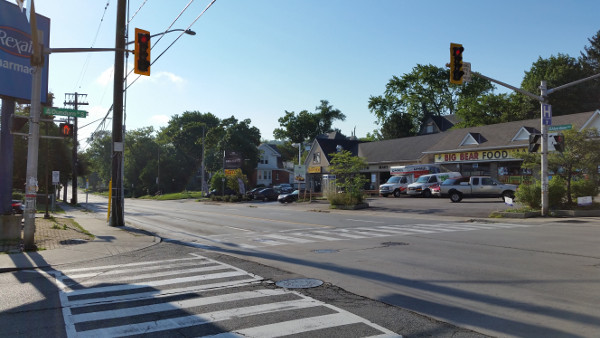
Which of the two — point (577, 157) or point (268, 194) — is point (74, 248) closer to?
point (577, 157)

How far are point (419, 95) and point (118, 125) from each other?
6027 cm

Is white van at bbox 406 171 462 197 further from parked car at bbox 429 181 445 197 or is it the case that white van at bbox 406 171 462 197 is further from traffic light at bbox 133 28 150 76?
traffic light at bbox 133 28 150 76

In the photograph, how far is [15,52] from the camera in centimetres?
1484

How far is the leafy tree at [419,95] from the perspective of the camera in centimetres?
6994

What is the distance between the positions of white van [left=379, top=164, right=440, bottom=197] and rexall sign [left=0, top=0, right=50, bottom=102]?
31.3 m

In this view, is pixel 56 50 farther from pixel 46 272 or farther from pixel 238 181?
pixel 238 181

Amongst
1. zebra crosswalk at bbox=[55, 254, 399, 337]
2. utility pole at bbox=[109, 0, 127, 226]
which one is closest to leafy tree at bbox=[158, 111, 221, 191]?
utility pole at bbox=[109, 0, 127, 226]

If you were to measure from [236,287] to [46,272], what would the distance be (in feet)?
15.3

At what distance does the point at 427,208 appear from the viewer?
27328mm

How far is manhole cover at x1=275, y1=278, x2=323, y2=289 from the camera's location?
7473 millimetres

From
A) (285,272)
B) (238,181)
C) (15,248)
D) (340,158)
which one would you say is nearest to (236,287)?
(285,272)

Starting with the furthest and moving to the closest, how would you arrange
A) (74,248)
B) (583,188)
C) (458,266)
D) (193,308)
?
(583,188) → (74,248) → (458,266) → (193,308)

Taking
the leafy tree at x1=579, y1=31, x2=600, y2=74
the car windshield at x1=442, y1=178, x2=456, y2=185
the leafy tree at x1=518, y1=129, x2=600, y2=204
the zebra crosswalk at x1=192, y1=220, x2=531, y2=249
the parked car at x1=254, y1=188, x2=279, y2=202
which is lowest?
the zebra crosswalk at x1=192, y1=220, x2=531, y2=249

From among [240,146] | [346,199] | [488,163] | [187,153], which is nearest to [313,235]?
[346,199]
